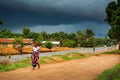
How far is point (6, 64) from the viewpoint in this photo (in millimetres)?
22641

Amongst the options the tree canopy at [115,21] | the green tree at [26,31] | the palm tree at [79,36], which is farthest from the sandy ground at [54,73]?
the palm tree at [79,36]

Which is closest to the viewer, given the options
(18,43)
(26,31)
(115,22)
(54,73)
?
(54,73)

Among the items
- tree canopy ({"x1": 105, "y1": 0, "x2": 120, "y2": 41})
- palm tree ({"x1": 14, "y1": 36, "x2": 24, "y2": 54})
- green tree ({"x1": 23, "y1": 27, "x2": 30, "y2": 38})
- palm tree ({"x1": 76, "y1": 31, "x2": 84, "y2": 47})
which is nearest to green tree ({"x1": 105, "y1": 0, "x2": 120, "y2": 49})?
tree canopy ({"x1": 105, "y1": 0, "x2": 120, "y2": 41})

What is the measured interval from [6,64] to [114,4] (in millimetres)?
35768

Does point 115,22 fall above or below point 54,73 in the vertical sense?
above

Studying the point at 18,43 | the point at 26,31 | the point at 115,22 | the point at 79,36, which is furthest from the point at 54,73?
the point at 79,36

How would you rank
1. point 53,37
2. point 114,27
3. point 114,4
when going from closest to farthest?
point 114,27
point 114,4
point 53,37

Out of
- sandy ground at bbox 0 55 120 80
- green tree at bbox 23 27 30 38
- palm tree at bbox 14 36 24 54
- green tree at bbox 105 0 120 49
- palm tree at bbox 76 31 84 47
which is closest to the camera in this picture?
sandy ground at bbox 0 55 120 80

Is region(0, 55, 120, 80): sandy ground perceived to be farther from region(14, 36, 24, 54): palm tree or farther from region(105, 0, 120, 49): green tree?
region(14, 36, 24, 54): palm tree

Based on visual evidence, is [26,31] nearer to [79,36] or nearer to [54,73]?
[79,36]

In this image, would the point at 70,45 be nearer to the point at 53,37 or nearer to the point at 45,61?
the point at 53,37

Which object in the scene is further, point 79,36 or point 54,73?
point 79,36

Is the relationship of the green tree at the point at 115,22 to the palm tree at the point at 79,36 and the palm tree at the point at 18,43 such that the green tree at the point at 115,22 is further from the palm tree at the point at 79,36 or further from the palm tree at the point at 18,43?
the palm tree at the point at 79,36

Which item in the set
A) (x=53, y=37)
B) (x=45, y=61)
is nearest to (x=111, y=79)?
(x=45, y=61)
